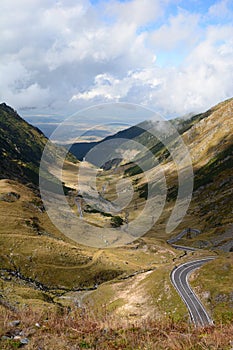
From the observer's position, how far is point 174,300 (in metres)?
67.3

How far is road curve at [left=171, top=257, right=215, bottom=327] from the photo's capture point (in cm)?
5892

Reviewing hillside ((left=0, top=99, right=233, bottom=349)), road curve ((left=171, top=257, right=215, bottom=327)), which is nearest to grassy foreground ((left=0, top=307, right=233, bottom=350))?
hillside ((left=0, top=99, right=233, bottom=349))

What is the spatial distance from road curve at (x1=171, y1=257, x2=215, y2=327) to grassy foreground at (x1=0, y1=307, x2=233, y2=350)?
39.8 m

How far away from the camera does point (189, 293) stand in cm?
7025

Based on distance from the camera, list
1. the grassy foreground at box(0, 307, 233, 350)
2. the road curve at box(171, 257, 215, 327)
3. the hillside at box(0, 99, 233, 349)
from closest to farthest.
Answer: the grassy foreground at box(0, 307, 233, 350), the hillside at box(0, 99, 233, 349), the road curve at box(171, 257, 215, 327)

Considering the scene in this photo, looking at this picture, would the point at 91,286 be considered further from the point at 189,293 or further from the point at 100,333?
the point at 100,333

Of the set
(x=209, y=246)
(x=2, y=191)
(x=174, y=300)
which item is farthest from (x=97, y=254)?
(x=209, y=246)

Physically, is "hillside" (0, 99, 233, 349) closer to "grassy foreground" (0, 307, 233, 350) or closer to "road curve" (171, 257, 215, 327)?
"grassy foreground" (0, 307, 233, 350)

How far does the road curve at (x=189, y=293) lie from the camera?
5892 centimetres


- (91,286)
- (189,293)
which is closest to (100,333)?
(189,293)

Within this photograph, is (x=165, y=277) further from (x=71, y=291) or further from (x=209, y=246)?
(x=209, y=246)

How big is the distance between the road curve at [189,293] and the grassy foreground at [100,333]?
3984 centimetres

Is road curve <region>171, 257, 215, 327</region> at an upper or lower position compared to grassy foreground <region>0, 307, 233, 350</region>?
lower

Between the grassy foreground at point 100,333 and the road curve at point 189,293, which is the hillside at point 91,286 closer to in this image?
the grassy foreground at point 100,333
